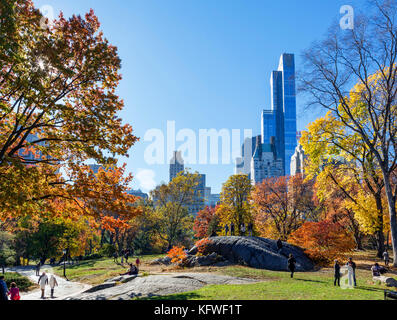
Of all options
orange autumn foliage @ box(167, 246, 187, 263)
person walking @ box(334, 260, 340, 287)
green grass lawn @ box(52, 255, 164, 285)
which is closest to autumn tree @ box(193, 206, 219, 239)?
green grass lawn @ box(52, 255, 164, 285)

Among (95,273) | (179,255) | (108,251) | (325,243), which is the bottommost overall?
(108,251)

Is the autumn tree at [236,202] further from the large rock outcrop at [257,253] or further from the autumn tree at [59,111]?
the autumn tree at [59,111]

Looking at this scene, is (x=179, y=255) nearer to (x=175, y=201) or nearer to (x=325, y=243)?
(x=325, y=243)

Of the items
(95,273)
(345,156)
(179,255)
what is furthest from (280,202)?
(95,273)

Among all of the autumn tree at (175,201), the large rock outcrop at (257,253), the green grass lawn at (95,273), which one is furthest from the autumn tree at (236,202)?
the green grass lawn at (95,273)

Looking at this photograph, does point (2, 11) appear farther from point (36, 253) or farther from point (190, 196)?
point (36, 253)

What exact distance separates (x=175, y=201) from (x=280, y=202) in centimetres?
1606

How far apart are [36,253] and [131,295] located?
4185 centimetres

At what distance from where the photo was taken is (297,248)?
25.2m

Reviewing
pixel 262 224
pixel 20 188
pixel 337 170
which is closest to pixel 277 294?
pixel 20 188

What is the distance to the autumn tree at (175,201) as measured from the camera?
43.4m

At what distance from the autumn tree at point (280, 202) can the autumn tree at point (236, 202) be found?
373 cm

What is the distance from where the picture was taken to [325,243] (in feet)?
78.1

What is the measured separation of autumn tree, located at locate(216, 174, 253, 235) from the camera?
36.4 metres
